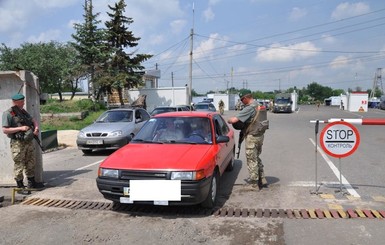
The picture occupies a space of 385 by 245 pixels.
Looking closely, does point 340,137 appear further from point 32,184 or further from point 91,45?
point 91,45

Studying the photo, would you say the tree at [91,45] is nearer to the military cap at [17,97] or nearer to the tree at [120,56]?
the tree at [120,56]

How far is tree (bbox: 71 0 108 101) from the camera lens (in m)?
32.6

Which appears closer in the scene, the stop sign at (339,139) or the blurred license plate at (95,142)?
the stop sign at (339,139)

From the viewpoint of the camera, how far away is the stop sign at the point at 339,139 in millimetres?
Result: 6520

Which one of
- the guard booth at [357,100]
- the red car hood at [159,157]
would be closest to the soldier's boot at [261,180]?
the red car hood at [159,157]

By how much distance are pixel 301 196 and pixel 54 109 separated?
25.4m

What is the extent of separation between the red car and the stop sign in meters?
1.83

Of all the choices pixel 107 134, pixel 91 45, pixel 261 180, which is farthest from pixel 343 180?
pixel 91 45

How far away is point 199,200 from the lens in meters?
5.26

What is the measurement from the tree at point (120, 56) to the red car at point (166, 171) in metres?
26.7

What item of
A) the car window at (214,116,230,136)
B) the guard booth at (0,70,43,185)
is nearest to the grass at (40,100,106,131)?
the guard booth at (0,70,43,185)

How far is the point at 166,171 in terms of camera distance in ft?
17.0

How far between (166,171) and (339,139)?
3290 millimetres

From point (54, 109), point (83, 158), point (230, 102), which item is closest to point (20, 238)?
point (83, 158)
